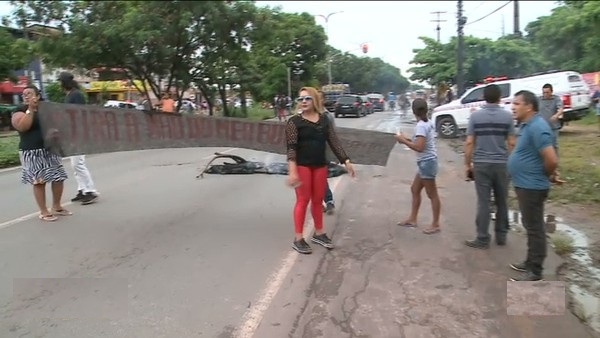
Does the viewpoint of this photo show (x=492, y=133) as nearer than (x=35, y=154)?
Yes

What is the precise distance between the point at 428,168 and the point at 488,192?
0.76m

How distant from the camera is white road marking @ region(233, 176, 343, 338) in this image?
12.2ft

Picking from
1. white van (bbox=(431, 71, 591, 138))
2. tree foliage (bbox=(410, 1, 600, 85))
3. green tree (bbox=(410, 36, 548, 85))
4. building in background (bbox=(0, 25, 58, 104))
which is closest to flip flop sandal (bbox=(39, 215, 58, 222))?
white van (bbox=(431, 71, 591, 138))

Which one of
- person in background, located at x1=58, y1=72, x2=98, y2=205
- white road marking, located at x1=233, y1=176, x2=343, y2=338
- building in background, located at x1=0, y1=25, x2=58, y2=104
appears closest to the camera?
white road marking, located at x1=233, y1=176, x2=343, y2=338

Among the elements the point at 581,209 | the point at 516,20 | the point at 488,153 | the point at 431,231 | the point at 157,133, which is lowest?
the point at 581,209

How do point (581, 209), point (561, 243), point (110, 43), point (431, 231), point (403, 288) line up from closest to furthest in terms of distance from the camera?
point (403, 288) → point (561, 243) → point (431, 231) → point (581, 209) → point (110, 43)

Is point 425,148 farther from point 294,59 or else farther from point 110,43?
point 294,59

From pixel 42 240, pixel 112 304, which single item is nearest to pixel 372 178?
pixel 42 240

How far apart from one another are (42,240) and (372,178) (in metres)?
6.25

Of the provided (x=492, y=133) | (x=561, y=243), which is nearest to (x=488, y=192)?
(x=492, y=133)

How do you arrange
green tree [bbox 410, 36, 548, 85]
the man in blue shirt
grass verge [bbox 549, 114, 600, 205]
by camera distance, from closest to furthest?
the man in blue shirt, grass verge [bbox 549, 114, 600, 205], green tree [bbox 410, 36, 548, 85]

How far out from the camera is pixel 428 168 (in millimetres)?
6051

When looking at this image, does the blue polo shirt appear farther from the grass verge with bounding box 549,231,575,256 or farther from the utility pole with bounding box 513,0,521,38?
the utility pole with bounding box 513,0,521,38

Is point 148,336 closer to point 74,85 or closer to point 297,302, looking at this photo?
point 297,302
